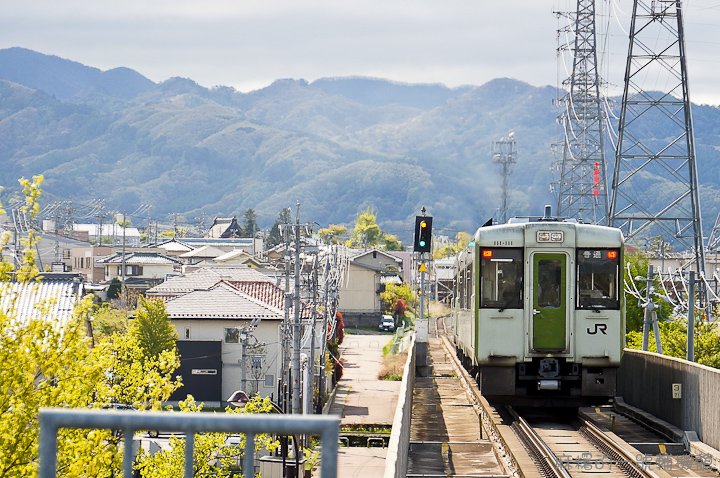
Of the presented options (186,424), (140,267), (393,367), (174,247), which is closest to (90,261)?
(140,267)

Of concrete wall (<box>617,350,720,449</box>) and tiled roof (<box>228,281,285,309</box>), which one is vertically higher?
tiled roof (<box>228,281,285,309</box>)

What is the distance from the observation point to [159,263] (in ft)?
259

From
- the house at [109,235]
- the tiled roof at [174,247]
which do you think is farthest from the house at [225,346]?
the house at [109,235]

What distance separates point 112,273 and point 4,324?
2826 inches

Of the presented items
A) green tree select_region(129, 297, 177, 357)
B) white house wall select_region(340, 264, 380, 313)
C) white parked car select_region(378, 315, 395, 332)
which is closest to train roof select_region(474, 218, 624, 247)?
green tree select_region(129, 297, 177, 357)

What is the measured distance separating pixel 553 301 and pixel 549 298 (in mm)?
75

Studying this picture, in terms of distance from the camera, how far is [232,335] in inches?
1714

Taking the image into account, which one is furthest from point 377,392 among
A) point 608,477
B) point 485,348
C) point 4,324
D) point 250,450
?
point 250,450

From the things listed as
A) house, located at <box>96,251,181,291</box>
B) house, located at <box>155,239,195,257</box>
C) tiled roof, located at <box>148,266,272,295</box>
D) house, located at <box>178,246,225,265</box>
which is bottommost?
tiled roof, located at <box>148,266,272,295</box>

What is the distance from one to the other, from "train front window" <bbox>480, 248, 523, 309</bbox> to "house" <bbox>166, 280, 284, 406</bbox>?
86.8 feet

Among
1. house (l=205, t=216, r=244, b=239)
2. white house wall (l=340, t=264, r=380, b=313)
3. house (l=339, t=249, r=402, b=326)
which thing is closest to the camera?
house (l=339, t=249, r=402, b=326)

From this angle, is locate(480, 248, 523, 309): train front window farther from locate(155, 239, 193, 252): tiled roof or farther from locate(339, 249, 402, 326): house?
locate(155, 239, 193, 252): tiled roof

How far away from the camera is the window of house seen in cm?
4328

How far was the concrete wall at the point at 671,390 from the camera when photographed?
1439 cm
